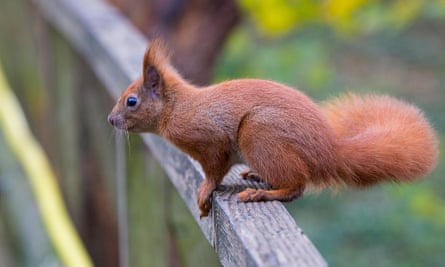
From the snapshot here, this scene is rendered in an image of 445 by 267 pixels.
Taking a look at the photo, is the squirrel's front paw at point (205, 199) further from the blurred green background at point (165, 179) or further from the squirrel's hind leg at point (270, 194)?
the blurred green background at point (165, 179)

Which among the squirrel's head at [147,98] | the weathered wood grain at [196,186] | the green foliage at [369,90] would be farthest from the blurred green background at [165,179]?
the squirrel's head at [147,98]

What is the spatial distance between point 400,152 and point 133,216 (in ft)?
2.70

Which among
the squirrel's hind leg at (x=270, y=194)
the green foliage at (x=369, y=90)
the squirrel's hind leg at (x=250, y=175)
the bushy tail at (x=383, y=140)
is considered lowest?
the green foliage at (x=369, y=90)

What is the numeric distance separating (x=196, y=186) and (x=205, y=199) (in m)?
0.16

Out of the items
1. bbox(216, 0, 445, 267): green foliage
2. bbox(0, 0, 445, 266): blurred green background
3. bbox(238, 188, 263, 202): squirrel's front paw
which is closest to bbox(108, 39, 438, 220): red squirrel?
bbox(238, 188, 263, 202): squirrel's front paw

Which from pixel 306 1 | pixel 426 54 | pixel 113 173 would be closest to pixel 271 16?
pixel 306 1

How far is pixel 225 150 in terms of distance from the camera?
158cm

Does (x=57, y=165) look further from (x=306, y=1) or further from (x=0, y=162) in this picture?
(x=306, y=1)

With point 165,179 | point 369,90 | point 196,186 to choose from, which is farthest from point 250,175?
point 369,90

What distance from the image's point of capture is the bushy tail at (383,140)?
5.00ft

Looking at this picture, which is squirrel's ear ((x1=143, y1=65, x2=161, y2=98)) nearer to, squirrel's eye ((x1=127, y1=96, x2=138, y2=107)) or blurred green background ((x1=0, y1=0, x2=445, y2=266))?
squirrel's eye ((x1=127, y1=96, x2=138, y2=107))

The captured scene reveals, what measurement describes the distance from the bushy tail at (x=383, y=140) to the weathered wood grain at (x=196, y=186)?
18 cm

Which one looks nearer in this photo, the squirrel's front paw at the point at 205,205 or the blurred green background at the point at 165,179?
the squirrel's front paw at the point at 205,205

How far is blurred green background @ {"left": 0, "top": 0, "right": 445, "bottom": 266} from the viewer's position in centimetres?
213
